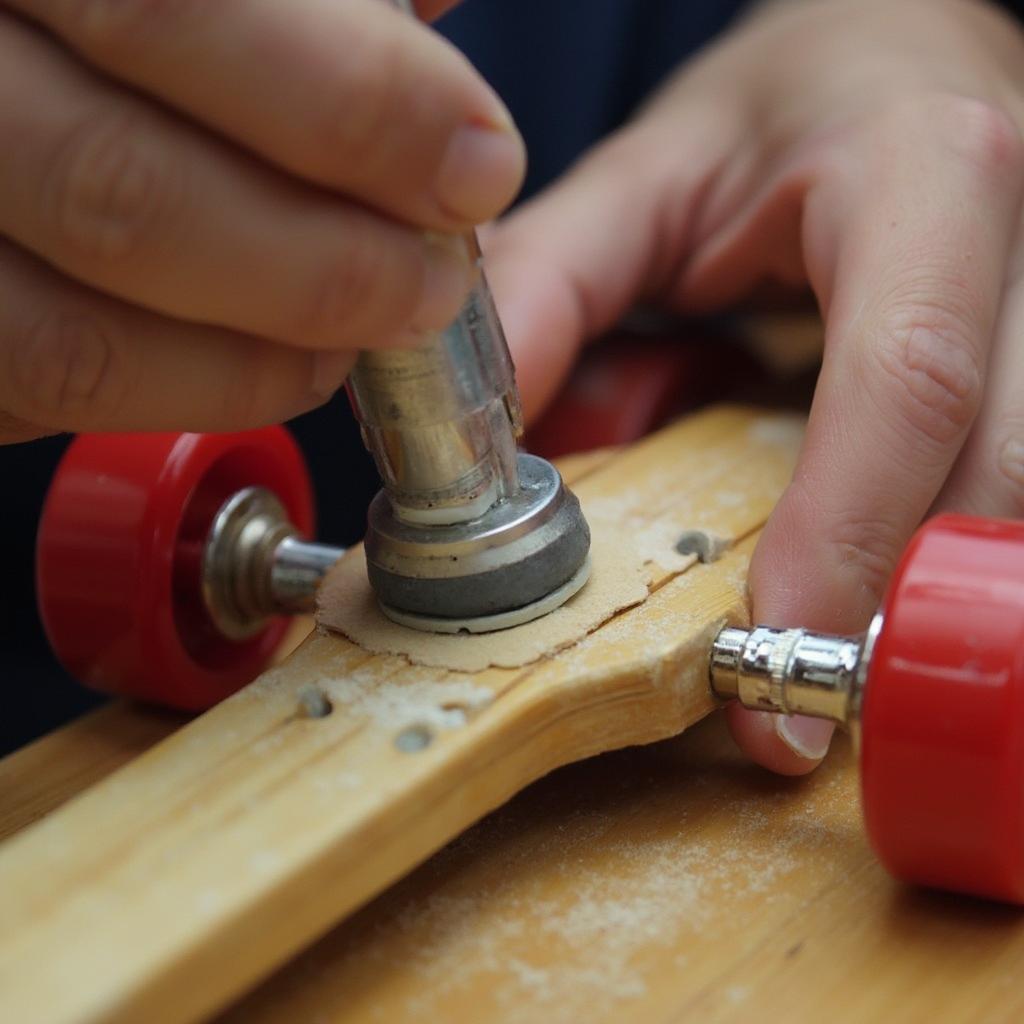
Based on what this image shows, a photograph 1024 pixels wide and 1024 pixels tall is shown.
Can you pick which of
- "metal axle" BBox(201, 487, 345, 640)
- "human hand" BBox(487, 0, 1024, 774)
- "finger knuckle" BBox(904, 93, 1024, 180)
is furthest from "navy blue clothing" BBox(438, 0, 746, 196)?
"metal axle" BBox(201, 487, 345, 640)

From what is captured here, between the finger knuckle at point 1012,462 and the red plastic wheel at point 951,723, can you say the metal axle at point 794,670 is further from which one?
the finger knuckle at point 1012,462

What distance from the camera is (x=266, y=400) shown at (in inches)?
23.5

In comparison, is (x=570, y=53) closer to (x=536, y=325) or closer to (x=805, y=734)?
(x=536, y=325)

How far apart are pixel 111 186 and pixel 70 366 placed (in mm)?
105

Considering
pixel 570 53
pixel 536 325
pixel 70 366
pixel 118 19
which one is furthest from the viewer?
pixel 570 53

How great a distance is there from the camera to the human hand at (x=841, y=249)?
0.69 metres

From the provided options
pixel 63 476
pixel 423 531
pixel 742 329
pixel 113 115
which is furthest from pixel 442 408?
pixel 742 329

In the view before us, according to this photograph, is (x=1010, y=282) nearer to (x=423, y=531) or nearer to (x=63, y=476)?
(x=423, y=531)

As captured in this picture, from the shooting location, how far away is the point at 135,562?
754 millimetres

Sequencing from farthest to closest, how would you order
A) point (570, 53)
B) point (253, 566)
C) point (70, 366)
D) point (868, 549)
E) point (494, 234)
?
point (570, 53), point (494, 234), point (253, 566), point (868, 549), point (70, 366)

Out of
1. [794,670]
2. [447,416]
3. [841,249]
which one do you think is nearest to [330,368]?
[447,416]

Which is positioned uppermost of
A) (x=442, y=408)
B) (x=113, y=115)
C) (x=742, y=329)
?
(x=113, y=115)

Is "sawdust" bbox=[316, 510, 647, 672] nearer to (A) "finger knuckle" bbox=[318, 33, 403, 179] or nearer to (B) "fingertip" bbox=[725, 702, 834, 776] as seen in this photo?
(B) "fingertip" bbox=[725, 702, 834, 776]

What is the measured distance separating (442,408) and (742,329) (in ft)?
2.41
